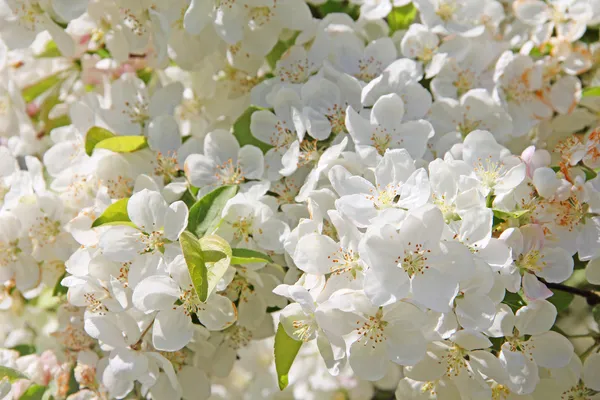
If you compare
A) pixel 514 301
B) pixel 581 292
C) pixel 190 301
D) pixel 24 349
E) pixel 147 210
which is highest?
pixel 147 210

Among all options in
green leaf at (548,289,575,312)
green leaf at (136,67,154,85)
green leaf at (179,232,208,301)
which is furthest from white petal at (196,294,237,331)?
green leaf at (136,67,154,85)

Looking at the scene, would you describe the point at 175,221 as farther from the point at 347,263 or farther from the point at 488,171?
the point at 488,171

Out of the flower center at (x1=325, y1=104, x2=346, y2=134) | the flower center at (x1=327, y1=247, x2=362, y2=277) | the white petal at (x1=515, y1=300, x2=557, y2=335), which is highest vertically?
the flower center at (x1=325, y1=104, x2=346, y2=134)

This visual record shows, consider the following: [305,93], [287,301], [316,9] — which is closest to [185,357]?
[287,301]

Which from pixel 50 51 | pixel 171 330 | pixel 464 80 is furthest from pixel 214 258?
pixel 50 51

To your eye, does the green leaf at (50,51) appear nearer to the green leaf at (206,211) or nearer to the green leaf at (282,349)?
the green leaf at (206,211)

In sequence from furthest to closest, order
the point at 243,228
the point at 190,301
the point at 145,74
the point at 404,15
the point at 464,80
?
the point at 145,74 < the point at 404,15 < the point at 464,80 < the point at 243,228 < the point at 190,301

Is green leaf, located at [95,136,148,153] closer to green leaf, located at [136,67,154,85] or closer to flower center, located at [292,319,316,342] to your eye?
green leaf, located at [136,67,154,85]
